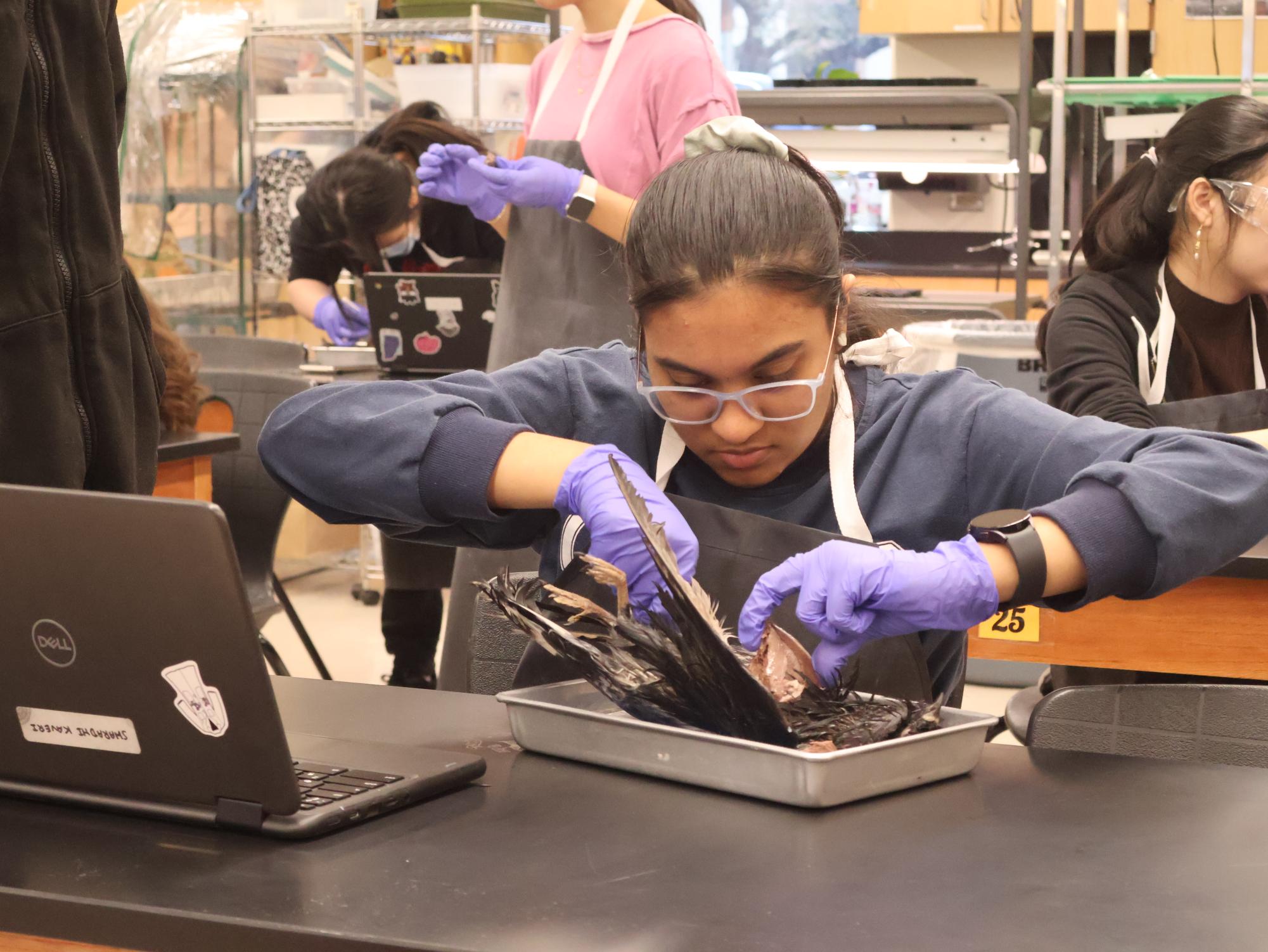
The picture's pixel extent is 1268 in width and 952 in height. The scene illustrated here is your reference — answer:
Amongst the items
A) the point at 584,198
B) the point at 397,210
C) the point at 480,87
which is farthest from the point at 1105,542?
the point at 480,87

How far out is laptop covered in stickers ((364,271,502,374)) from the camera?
293 cm

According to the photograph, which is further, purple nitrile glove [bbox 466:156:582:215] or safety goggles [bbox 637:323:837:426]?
purple nitrile glove [bbox 466:156:582:215]

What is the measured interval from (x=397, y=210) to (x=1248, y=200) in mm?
1927

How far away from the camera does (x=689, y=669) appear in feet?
2.68

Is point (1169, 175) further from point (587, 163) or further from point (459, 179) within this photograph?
point (459, 179)

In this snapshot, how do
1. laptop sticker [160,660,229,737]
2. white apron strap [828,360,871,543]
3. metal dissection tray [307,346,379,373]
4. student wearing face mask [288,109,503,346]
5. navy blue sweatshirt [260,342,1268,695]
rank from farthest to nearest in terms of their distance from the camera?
student wearing face mask [288,109,503,346], metal dissection tray [307,346,379,373], white apron strap [828,360,871,543], navy blue sweatshirt [260,342,1268,695], laptop sticker [160,660,229,737]

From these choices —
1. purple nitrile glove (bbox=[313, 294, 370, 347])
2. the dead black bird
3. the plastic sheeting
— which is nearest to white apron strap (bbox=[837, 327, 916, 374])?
the dead black bird

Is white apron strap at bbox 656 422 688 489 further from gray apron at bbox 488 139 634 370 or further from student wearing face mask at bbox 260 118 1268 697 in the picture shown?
gray apron at bbox 488 139 634 370

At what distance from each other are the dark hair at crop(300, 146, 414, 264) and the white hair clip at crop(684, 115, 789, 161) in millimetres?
2185

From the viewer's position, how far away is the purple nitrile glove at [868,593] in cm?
95

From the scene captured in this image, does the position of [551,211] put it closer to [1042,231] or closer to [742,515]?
[742,515]

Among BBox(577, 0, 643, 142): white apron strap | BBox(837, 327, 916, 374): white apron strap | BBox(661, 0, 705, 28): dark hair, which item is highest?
BBox(661, 0, 705, 28): dark hair

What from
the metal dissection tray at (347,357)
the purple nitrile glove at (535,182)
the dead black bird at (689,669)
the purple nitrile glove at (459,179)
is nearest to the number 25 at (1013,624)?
the dead black bird at (689,669)

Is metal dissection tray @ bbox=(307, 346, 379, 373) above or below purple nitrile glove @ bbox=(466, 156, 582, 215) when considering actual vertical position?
below
